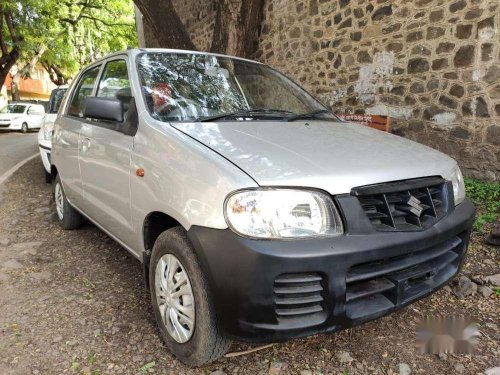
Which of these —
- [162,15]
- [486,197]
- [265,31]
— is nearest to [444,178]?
[486,197]

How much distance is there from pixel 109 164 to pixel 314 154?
1556 mm

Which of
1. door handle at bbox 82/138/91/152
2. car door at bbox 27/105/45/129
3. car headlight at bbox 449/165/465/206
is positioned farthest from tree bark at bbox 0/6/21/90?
car headlight at bbox 449/165/465/206

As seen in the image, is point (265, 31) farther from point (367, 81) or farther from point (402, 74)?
point (402, 74)

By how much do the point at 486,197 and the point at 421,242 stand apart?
314cm

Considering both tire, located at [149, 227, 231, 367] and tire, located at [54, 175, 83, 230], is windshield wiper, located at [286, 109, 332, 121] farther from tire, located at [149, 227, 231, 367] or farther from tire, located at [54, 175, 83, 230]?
tire, located at [54, 175, 83, 230]

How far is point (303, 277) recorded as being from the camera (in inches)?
71.7

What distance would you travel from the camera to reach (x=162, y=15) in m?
7.23

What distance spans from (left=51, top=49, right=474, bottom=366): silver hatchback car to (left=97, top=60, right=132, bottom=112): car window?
0.11 ft

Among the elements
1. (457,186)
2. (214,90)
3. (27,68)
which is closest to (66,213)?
(214,90)

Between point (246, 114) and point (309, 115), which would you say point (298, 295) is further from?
point (309, 115)

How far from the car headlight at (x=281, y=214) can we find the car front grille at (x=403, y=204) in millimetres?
195

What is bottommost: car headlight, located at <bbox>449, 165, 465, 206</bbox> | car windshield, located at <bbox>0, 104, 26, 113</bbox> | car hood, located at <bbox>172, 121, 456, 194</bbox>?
car windshield, located at <bbox>0, 104, 26, 113</bbox>

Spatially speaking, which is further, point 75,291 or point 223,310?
point 75,291

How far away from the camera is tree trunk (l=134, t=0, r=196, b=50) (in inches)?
284
